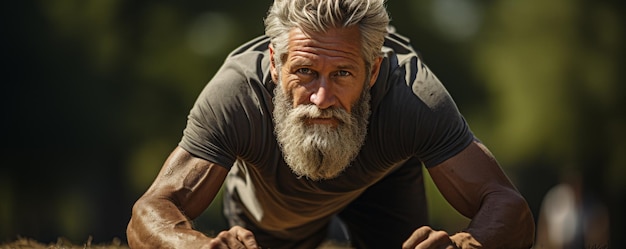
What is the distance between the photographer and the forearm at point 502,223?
3328 millimetres

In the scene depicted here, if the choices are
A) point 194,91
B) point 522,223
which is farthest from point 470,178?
point 194,91

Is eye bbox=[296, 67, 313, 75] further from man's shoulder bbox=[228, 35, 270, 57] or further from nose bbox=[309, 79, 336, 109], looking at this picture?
man's shoulder bbox=[228, 35, 270, 57]

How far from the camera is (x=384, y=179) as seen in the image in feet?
14.7

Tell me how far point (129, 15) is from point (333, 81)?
8.75 metres

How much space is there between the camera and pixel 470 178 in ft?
11.8

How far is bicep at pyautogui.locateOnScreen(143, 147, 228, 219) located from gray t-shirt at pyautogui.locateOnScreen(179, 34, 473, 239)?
1.4 inches

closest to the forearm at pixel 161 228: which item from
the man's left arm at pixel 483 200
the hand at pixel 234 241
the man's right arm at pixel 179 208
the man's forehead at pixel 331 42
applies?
the man's right arm at pixel 179 208

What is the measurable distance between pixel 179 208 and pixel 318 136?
583 mm

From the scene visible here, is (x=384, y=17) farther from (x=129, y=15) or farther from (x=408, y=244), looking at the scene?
(x=129, y=15)

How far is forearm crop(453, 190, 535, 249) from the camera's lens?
10.9 feet

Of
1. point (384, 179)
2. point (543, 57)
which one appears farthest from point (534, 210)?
point (384, 179)

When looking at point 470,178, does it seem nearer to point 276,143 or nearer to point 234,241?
point 276,143

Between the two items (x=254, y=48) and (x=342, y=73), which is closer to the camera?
(x=342, y=73)

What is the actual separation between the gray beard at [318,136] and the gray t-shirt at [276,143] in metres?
0.10
